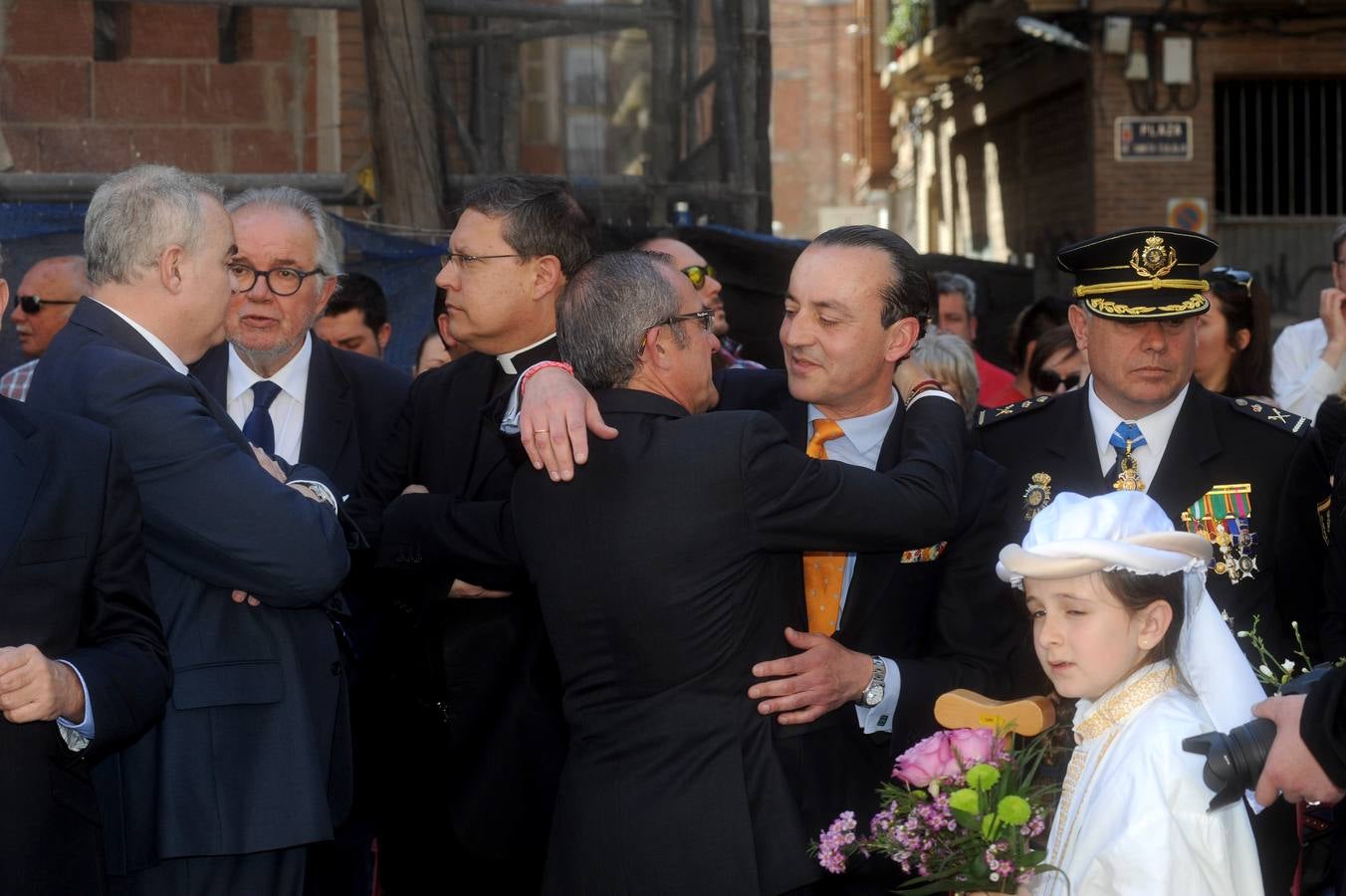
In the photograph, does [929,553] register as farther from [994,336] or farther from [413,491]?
[994,336]

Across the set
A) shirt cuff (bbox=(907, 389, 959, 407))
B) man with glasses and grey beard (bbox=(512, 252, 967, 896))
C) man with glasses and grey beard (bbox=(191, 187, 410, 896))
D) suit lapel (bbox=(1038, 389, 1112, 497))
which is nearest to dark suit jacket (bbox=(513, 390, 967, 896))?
man with glasses and grey beard (bbox=(512, 252, 967, 896))

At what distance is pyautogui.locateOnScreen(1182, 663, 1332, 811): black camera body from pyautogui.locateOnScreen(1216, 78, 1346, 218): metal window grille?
47.0ft

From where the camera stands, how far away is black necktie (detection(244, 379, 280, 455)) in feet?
14.5

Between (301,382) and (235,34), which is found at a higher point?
(235,34)

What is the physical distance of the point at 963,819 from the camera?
9.14ft

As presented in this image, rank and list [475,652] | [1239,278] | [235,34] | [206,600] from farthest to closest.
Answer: [235,34] < [1239,278] < [475,652] < [206,600]

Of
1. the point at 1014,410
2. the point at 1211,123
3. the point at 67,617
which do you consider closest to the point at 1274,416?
the point at 1014,410

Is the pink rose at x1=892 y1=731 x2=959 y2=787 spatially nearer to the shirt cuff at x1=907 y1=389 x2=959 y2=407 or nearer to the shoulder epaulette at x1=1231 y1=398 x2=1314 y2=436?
the shirt cuff at x1=907 y1=389 x2=959 y2=407

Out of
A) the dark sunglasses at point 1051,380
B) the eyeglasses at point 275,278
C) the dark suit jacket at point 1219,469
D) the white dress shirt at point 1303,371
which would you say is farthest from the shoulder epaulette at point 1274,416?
the eyeglasses at point 275,278

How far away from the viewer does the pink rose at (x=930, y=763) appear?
2877 millimetres

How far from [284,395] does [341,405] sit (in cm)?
16

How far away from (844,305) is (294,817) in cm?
155

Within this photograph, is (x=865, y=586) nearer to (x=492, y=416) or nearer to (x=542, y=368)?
(x=542, y=368)

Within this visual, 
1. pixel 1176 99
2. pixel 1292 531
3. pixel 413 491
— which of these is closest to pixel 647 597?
pixel 413 491
